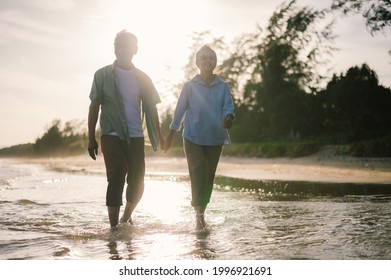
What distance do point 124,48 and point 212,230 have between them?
1.72 m

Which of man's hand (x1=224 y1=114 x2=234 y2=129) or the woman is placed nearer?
man's hand (x1=224 y1=114 x2=234 y2=129)

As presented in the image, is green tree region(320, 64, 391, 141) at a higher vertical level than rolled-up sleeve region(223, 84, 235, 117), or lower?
higher

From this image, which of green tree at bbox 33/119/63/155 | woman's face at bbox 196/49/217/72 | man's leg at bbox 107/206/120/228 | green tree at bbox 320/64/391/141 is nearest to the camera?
man's leg at bbox 107/206/120/228

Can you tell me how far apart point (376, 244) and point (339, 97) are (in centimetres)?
1565

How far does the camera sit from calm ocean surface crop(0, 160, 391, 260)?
127 inches

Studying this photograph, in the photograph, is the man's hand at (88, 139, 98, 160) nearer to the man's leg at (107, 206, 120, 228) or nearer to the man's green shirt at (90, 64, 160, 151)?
the man's green shirt at (90, 64, 160, 151)

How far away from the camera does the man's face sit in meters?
4.00

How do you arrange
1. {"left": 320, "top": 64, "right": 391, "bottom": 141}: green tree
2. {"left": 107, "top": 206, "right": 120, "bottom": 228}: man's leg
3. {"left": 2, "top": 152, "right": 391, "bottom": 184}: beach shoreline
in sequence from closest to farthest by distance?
{"left": 107, "top": 206, "right": 120, "bottom": 228}: man's leg
{"left": 2, "top": 152, "right": 391, "bottom": 184}: beach shoreline
{"left": 320, "top": 64, "right": 391, "bottom": 141}: green tree

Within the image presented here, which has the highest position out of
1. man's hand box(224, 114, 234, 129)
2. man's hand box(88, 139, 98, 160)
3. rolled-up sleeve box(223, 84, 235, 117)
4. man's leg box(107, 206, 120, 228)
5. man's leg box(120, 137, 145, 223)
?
rolled-up sleeve box(223, 84, 235, 117)

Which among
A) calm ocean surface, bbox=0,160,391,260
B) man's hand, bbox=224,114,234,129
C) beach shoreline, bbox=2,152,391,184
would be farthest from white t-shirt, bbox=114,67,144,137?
beach shoreline, bbox=2,152,391,184

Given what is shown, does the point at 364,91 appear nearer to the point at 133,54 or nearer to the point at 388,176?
the point at 388,176

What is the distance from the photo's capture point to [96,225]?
4414mm

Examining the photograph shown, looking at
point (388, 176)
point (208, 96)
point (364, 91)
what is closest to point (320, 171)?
point (388, 176)

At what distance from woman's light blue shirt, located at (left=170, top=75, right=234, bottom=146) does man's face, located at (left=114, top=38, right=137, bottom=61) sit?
0.56m
